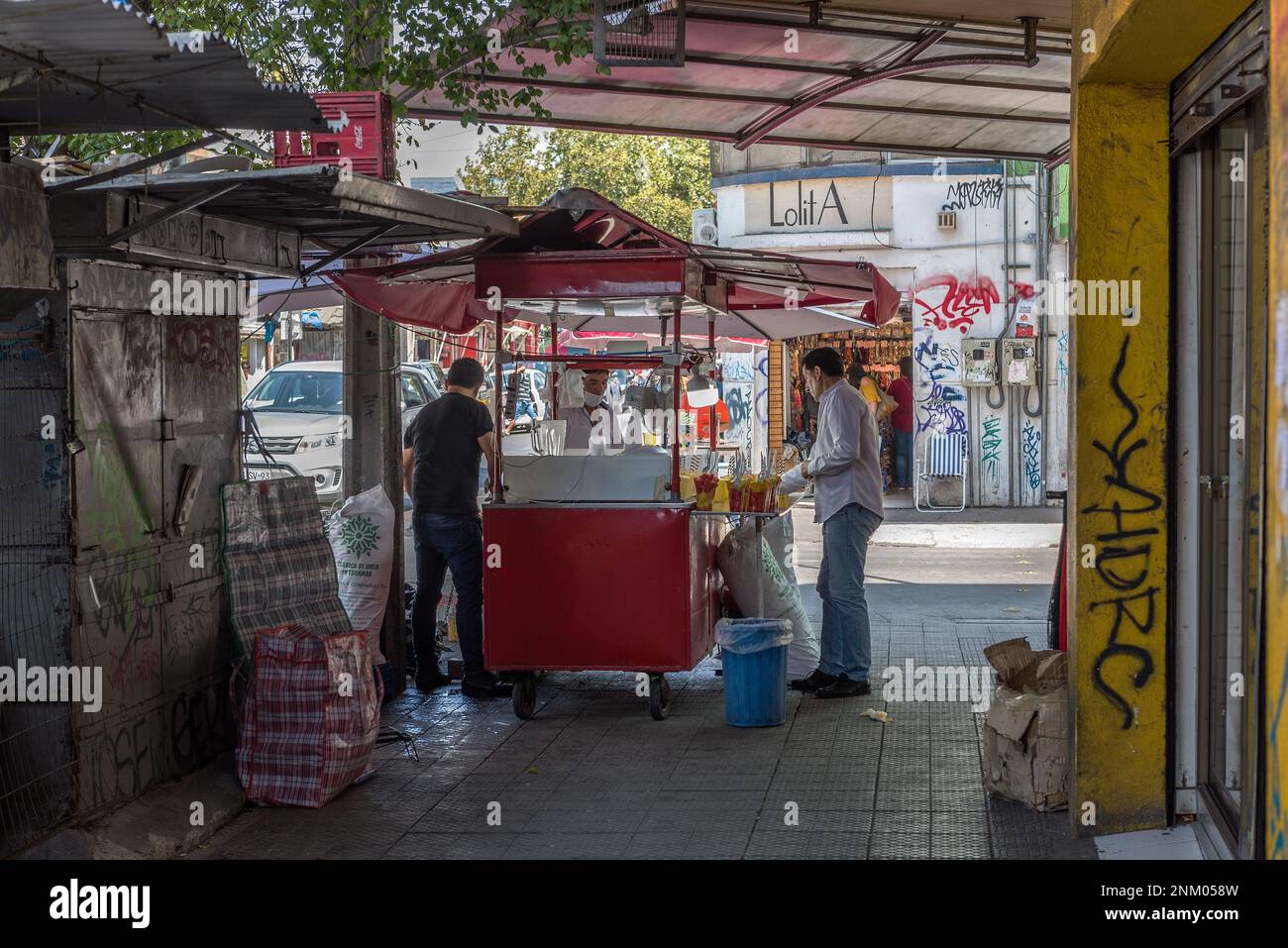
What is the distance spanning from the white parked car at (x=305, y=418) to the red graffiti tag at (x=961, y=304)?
7.37 meters

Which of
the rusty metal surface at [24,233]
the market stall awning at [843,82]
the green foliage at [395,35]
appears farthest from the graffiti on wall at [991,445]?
the rusty metal surface at [24,233]

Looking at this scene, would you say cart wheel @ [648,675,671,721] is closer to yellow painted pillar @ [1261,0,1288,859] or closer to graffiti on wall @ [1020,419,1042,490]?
yellow painted pillar @ [1261,0,1288,859]

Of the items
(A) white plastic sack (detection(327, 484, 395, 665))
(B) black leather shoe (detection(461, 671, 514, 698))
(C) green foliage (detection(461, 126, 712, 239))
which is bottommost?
(B) black leather shoe (detection(461, 671, 514, 698))

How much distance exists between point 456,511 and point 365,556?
633 mm

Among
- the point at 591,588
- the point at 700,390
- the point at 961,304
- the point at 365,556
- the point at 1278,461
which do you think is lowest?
the point at 591,588

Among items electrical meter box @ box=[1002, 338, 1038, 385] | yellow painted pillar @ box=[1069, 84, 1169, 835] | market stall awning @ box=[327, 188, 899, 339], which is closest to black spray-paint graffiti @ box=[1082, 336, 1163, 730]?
yellow painted pillar @ box=[1069, 84, 1169, 835]

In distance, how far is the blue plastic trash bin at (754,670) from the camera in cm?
756

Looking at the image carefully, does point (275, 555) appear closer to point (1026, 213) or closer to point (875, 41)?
point (875, 41)

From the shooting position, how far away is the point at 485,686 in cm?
863

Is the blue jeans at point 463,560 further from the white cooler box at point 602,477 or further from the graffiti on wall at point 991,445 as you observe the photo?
the graffiti on wall at point 991,445

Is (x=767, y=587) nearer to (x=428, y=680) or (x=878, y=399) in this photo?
(x=428, y=680)

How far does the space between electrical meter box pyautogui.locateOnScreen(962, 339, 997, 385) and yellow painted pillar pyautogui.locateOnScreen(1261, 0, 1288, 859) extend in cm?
1610

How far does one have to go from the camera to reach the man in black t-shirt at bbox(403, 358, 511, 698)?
867 cm

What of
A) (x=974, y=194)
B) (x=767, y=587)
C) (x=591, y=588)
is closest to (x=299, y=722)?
(x=591, y=588)
